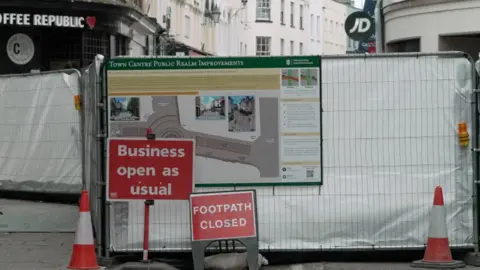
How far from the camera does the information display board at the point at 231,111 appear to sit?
9.63 meters

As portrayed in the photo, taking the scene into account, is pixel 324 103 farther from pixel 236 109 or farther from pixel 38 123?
pixel 38 123

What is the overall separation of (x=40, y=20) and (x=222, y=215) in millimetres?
15645

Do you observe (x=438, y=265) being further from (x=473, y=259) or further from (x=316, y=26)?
(x=316, y=26)

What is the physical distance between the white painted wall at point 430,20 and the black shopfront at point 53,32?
8177 millimetres

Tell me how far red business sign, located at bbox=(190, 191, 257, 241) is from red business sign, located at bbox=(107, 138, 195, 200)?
20 cm

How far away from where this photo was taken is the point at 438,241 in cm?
953

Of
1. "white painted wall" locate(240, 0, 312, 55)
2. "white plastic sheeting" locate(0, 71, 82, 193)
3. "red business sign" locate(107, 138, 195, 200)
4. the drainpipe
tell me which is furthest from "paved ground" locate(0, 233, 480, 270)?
"white painted wall" locate(240, 0, 312, 55)

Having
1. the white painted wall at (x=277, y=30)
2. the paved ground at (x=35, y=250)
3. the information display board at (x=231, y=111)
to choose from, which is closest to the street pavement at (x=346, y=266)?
the information display board at (x=231, y=111)

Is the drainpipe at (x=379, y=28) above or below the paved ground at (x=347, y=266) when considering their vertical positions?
above

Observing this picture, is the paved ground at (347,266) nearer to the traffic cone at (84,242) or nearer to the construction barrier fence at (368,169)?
the construction barrier fence at (368,169)

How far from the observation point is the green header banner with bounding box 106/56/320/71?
31.5 ft

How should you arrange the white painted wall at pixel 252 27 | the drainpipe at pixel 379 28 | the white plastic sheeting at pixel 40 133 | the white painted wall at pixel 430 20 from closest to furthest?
the white plastic sheeting at pixel 40 133 < the white painted wall at pixel 430 20 < the drainpipe at pixel 379 28 < the white painted wall at pixel 252 27

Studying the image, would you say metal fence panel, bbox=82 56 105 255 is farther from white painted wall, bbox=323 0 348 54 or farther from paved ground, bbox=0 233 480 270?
white painted wall, bbox=323 0 348 54

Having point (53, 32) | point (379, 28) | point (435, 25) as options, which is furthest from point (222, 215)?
point (53, 32)
